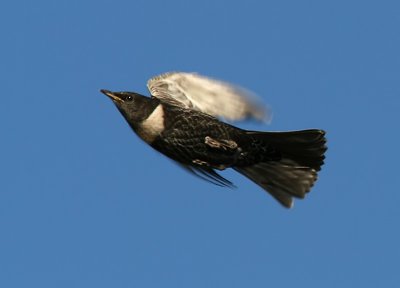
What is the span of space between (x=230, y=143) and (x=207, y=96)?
114 centimetres

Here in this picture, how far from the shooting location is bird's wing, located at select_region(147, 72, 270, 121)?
11.3 metres

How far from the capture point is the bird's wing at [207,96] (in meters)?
11.3

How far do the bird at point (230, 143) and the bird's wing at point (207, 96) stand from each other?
2cm

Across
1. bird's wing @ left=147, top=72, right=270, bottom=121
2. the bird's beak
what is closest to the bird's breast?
the bird's beak

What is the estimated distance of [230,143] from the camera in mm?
10617

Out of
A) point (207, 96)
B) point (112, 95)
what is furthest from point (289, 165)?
point (112, 95)

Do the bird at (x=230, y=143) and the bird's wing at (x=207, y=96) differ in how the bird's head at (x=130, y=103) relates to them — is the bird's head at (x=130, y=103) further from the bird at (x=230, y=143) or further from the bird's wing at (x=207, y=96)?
the bird's wing at (x=207, y=96)

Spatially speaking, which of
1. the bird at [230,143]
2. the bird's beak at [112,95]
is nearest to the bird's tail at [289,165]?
the bird at [230,143]

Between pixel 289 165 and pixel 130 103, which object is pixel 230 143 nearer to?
pixel 289 165

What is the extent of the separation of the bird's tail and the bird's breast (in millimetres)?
953

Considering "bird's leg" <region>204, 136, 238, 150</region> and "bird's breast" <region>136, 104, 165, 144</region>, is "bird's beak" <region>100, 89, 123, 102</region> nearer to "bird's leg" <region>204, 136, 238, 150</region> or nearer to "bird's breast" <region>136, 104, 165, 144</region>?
"bird's breast" <region>136, 104, 165, 144</region>

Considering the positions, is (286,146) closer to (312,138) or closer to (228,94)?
(312,138)

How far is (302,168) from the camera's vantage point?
35.5ft

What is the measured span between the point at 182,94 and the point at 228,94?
57 centimetres
